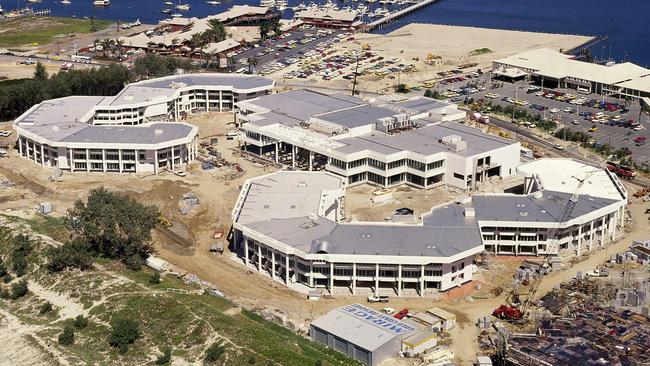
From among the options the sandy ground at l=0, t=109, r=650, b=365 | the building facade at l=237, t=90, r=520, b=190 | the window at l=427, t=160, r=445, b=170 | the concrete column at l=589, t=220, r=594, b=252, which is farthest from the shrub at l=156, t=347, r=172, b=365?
the window at l=427, t=160, r=445, b=170

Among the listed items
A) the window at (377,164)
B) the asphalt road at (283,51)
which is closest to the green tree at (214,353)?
the window at (377,164)

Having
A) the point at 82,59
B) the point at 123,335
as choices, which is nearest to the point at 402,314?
the point at 123,335

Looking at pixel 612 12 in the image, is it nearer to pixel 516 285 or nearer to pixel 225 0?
pixel 225 0

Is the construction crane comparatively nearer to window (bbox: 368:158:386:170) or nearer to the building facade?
the building facade

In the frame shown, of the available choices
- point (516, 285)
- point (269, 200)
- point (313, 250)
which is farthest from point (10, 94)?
point (516, 285)

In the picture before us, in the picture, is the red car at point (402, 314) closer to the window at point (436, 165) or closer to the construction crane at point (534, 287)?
the construction crane at point (534, 287)

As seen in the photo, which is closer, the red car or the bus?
the red car
